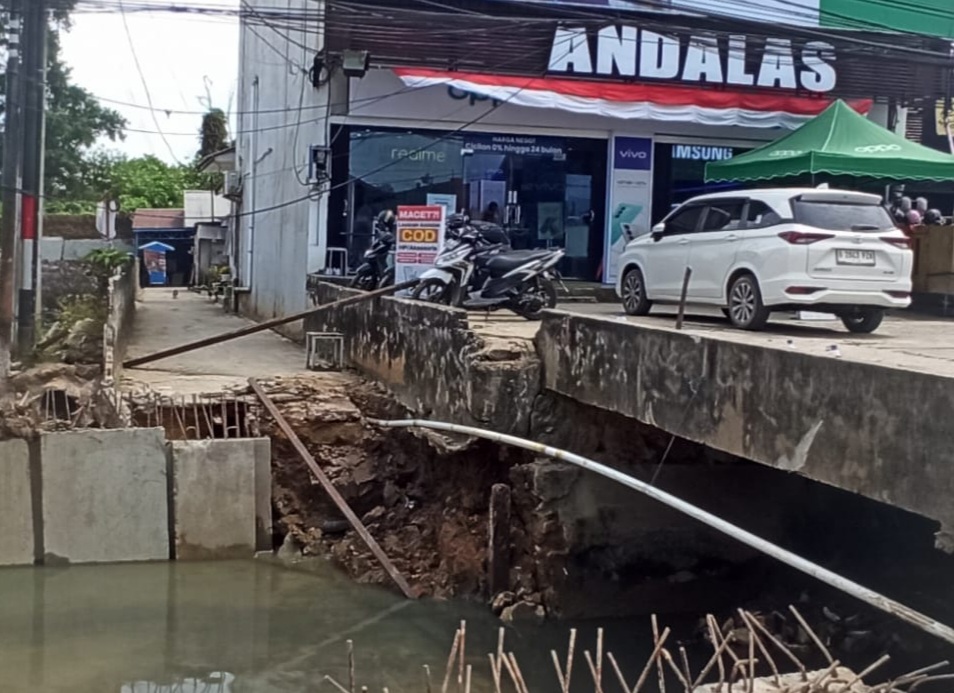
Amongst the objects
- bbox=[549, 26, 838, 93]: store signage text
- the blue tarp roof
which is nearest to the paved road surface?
bbox=[549, 26, 838, 93]: store signage text

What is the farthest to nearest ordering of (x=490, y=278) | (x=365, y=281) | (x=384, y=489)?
(x=365, y=281)
(x=490, y=278)
(x=384, y=489)

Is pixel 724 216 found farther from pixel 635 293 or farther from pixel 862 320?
pixel 635 293

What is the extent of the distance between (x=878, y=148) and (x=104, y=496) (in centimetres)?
1082

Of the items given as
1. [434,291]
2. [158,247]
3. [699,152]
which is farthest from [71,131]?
[434,291]

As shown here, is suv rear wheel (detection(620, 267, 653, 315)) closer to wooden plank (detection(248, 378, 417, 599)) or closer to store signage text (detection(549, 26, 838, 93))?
wooden plank (detection(248, 378, 417, 599))

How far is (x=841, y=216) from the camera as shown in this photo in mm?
10531

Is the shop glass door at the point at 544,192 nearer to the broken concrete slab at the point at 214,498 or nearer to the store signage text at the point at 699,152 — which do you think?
the store signage text at the point at 699,152

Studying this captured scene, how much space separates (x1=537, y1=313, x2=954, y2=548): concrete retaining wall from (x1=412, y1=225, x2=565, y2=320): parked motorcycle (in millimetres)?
3382

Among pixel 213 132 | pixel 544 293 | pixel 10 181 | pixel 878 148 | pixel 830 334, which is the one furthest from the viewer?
pixel 213 132

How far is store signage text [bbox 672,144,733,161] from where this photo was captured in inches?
800

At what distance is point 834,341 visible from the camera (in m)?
9.71

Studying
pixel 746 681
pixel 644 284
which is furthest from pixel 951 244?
pixel 746 681

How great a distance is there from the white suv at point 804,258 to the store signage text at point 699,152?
29.3 feet

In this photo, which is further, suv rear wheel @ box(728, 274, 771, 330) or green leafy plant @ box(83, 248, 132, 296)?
green leafy plant @ box(83, 248, 132, 296)
